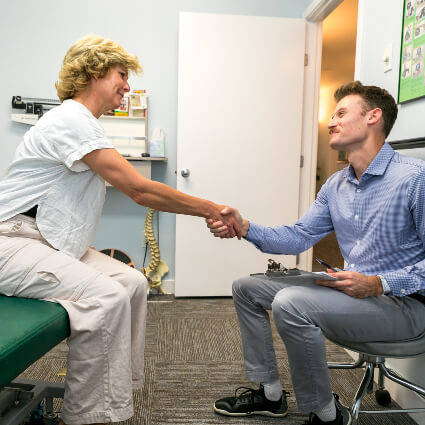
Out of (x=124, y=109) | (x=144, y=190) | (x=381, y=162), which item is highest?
(x=124, y=109)

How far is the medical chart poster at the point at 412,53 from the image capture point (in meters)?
1.58

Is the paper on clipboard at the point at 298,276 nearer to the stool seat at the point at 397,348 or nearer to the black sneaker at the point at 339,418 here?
the stool seat at the point at 397,348

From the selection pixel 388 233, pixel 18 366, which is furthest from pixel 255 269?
pixel 18 366

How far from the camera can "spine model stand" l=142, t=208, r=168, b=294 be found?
3186mm

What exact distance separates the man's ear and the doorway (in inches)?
116

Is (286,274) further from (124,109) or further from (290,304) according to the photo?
(124,109)

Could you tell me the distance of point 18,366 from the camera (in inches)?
38.3

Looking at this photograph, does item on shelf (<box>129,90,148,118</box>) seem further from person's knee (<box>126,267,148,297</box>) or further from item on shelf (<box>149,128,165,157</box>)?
person's knee (<box>126,267,148,297</box>)

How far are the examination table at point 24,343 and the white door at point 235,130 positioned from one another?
1853 millimetres

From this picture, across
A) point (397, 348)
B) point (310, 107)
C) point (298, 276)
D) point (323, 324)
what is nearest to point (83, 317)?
point (323, 324)

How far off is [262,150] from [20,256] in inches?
87.5

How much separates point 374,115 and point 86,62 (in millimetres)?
1064

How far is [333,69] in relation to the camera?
7.20 meters

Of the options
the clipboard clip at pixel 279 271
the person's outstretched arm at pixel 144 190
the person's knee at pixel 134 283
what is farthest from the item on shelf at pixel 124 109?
the clipboard clip at pixel 279 271
